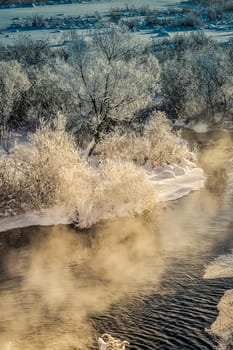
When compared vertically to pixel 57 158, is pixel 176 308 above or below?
below

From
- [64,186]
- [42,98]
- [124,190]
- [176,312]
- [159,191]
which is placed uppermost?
[42,98]

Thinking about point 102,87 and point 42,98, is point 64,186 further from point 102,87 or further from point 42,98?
point 42,98

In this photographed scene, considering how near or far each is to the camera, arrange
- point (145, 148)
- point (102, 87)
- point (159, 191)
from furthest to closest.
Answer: point (145, 148), point (102, 87), point (159, 191)

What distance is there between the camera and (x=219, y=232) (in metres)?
20.5

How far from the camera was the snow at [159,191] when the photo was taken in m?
22.3

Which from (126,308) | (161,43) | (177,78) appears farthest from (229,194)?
(161,43)

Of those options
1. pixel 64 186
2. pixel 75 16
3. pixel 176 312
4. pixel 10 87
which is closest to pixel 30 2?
pixel 75 16

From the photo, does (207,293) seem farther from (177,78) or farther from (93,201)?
(177,78)

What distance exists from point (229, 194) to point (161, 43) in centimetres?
3436

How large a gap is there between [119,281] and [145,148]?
40.5 feet

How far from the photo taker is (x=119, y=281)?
17109 millimetres

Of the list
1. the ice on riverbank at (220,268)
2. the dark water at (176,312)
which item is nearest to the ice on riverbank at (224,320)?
the dark water at (176,312)

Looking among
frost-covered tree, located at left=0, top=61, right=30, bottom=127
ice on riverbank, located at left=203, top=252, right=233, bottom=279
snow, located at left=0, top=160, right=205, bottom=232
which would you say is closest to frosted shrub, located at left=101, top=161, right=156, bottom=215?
snow, located at left=0, top=160, right=205, bottom=232

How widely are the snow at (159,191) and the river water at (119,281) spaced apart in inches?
20.8
